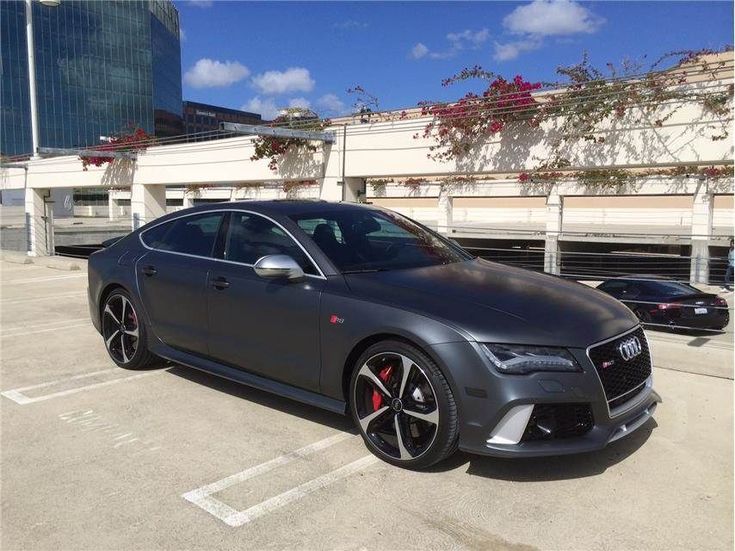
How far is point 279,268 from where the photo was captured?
12.5 ft

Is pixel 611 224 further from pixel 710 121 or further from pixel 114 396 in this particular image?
pixel 114 396

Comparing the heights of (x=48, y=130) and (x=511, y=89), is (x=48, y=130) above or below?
above

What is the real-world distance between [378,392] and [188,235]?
7.74ft

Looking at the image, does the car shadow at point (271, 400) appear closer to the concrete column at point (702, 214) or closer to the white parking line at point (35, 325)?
the white parking line at point (35, 325)

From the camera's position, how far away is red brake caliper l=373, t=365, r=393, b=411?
3.47 metres

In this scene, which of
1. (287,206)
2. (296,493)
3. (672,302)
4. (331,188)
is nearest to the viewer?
(296,493)

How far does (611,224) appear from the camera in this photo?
111 feet

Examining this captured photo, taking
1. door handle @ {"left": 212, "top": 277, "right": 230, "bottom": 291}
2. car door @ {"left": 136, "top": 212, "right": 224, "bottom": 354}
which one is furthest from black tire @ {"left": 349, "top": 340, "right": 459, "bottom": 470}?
car door @ {"left": 136, "top": 212, "right": 224, "bottom": 354}

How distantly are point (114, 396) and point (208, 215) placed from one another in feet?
5.29

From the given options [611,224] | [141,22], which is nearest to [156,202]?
[611,224]

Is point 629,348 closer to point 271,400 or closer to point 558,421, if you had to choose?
point 558,421

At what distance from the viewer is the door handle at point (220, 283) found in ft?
14.4

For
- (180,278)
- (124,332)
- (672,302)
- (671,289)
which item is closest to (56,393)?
(124,332)

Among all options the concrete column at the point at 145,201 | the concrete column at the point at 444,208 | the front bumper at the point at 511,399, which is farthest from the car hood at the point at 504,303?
the concrete column at the point at 444,208
